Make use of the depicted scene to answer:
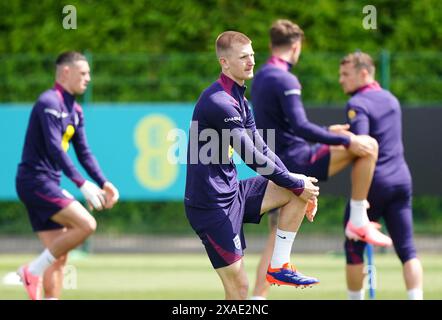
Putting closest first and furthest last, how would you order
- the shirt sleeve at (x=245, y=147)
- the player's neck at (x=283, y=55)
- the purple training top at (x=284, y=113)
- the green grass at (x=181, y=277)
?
the shirt sleeve at (x=245, y=147)
the purple training top at (x=284, y=113)
the player's neck at (x=283, y=55)
the green grass at (x=181, y=277)

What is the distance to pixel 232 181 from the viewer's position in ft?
26.8

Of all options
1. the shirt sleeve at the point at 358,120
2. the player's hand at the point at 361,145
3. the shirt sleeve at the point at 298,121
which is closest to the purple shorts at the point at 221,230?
the shirt sleeve at the point at 298,121

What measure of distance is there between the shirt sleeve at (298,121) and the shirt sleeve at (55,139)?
6.16 feet

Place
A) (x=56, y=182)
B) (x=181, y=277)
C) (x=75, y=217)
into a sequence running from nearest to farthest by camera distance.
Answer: (x=75, y=217)
(x=56, y=182)
(x=181, y=277)

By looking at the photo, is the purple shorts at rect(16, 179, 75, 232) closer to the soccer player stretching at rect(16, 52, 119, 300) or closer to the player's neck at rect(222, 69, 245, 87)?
the soccer player stretching at rect(16, 52, 119, 300)

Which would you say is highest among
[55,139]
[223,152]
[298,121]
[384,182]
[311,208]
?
[298,121]

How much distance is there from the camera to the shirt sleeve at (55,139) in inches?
398

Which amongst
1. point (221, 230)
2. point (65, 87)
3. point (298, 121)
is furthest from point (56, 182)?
point (221, 230)

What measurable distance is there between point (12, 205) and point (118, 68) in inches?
99.8

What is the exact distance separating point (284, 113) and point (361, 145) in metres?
0.76

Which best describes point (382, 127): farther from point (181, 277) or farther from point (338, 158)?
point (181, 277)

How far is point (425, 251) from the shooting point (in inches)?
643

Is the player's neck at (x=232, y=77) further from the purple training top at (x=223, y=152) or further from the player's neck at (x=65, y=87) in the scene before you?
the player's neck at (x=65, y=87)
